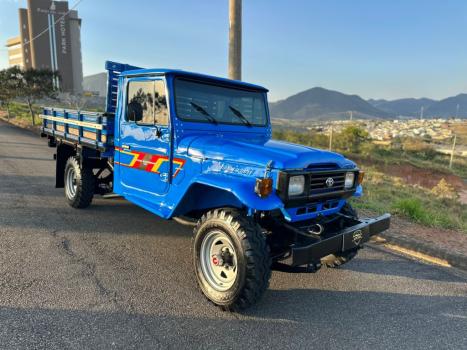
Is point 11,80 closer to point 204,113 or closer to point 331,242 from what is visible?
point 204,113

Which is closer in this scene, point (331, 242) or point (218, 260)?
point (331, 242)

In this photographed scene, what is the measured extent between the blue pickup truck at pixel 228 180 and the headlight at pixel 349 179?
0.01 metres

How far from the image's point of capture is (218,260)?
10.9 ft

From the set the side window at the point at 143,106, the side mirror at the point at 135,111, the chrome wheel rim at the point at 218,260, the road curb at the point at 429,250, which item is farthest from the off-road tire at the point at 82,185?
the road curb at the point at 429,250

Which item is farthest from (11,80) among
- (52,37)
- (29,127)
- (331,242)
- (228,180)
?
(52,37)

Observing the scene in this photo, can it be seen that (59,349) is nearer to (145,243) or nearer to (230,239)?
(230,239)

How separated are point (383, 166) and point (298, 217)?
18330 mm

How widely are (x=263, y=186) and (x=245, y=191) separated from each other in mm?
184

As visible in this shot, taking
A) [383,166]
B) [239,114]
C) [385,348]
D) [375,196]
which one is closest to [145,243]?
[239,114]

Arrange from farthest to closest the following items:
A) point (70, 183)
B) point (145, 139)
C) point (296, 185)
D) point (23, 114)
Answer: point (23, 114), point (70, 183), point (145, 139), point (296, 185)

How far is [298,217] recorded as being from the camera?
338cm

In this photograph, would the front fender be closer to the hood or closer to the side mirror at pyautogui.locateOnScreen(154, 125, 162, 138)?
the hood

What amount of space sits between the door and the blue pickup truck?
13 mm

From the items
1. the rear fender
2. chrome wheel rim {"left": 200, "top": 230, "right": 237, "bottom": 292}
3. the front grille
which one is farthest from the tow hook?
the rear fender
